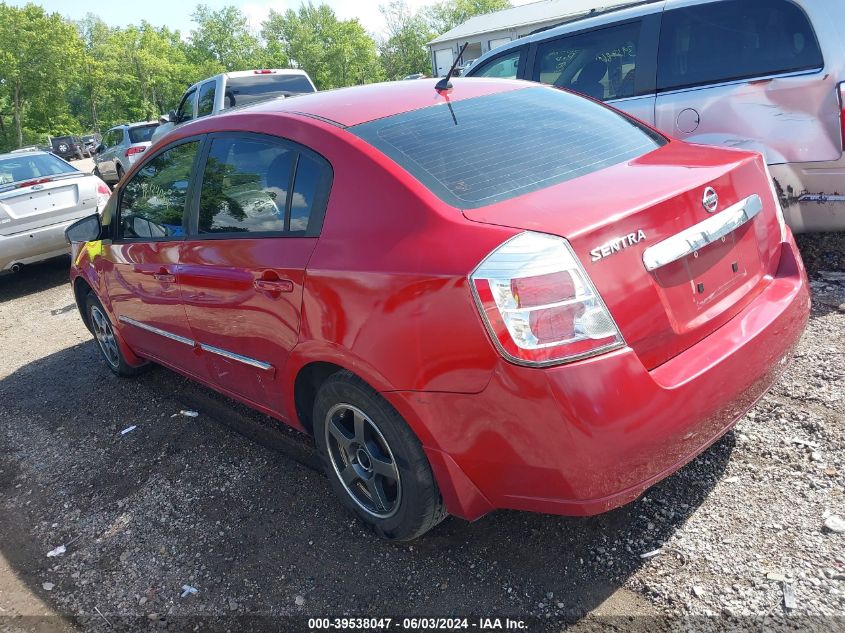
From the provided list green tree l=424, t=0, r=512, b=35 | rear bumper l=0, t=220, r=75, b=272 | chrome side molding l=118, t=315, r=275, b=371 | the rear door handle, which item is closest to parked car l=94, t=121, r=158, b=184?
rear bumper l=0, t=220, r=75, b=272

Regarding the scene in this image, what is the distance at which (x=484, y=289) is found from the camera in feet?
6.49

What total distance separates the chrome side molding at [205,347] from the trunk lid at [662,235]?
133 centimetres

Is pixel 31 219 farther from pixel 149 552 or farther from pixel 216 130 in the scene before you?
pixel 149 552

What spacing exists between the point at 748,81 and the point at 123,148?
594 inches

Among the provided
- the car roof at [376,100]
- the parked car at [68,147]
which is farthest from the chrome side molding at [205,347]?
the parked car at [68,147]

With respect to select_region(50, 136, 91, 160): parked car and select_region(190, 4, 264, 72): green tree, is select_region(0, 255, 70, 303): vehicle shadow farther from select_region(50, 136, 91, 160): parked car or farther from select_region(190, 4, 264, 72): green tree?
select_region(190, 4, 264, 72): green tree

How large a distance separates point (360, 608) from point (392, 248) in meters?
1.29

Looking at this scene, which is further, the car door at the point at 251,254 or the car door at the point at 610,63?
the car door at the point at 610,63

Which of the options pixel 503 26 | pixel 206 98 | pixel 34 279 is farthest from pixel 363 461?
pixel 503 26

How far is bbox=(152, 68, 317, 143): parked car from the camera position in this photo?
10188 mm

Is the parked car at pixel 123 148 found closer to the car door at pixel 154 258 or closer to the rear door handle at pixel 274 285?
the car door at pixel 154 258

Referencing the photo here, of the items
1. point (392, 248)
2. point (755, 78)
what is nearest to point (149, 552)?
point (392, 248)

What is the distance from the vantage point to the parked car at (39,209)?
7.58 meters

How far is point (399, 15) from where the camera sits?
74375mm
